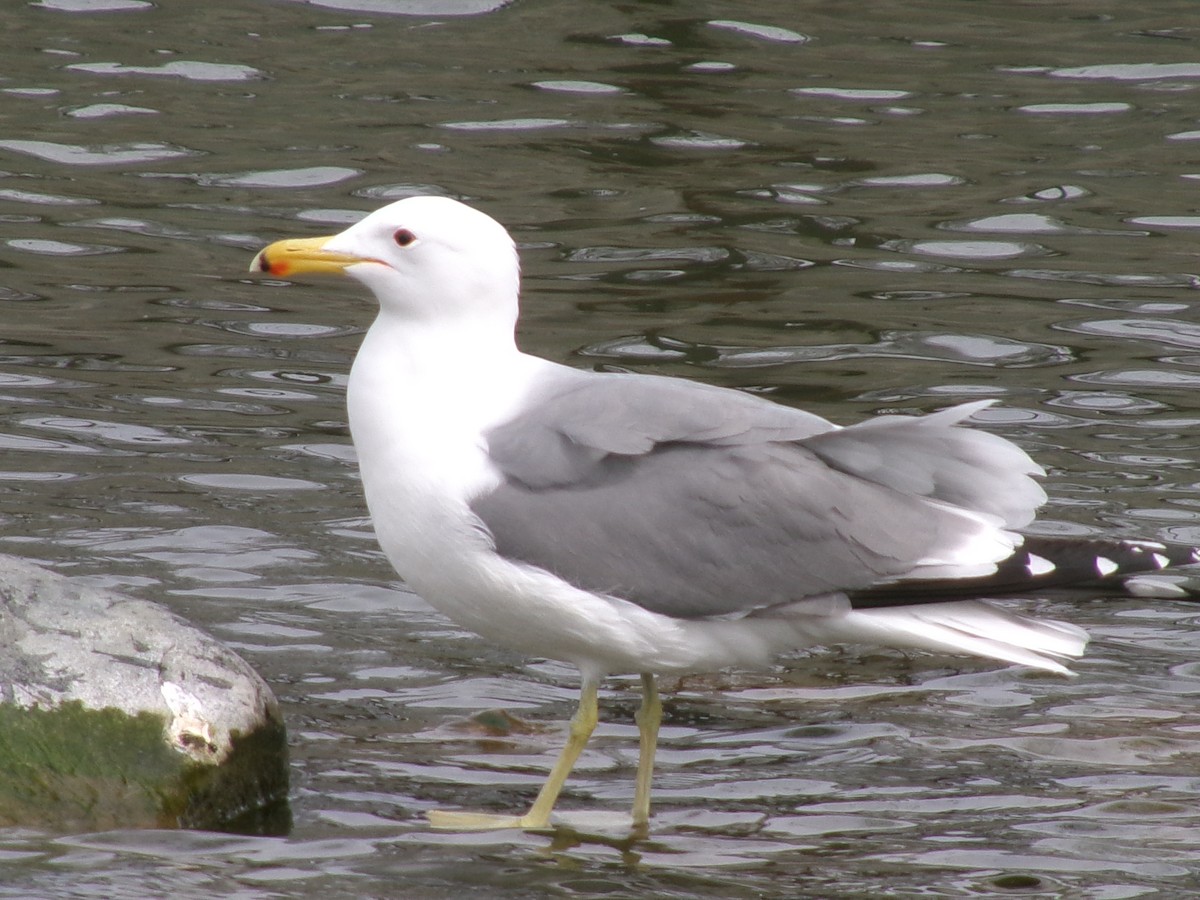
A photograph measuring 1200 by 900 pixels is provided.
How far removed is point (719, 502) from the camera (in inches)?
205

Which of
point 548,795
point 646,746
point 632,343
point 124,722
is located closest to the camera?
point 124,722

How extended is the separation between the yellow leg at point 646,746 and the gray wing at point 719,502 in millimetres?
402

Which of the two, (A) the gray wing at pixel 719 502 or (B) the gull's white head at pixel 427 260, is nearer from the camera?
(A) the gray wing at pixel 719 502

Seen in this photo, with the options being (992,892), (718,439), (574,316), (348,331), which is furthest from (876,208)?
(992,892)

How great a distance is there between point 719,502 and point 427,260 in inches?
39.8

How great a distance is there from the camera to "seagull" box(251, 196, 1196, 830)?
5109 mm

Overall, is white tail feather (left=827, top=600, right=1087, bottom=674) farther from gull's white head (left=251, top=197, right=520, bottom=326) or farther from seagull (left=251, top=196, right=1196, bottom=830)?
gull's white head (left=251, top=197, right=520, bottom=326)

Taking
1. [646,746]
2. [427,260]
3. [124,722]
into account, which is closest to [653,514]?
[646,746]

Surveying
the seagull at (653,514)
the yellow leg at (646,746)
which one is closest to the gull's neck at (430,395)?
the seagull at (653,514)

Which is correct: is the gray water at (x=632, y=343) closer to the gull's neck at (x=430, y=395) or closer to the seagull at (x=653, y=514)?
the seagull at (x=653, y=514)

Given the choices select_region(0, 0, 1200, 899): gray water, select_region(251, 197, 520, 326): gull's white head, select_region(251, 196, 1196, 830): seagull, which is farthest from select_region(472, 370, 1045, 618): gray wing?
select_region(0, 0, 1200, 899): gray water

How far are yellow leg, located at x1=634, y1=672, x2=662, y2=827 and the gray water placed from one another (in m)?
0.08

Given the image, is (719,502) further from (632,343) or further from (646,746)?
(632,343)

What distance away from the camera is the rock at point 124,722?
5004mm
